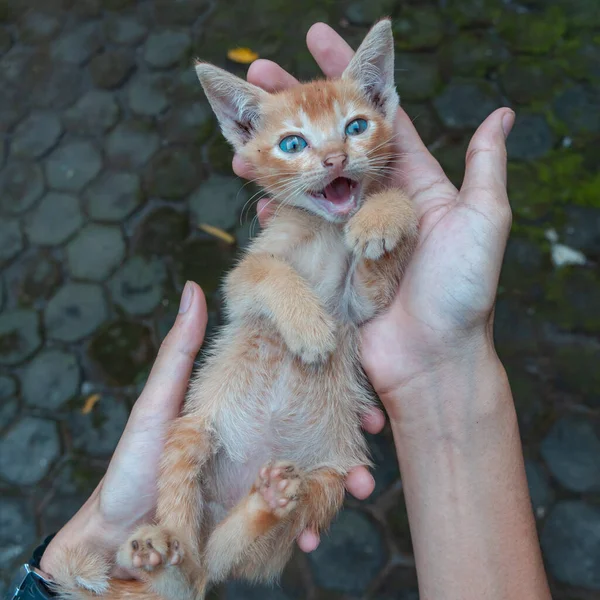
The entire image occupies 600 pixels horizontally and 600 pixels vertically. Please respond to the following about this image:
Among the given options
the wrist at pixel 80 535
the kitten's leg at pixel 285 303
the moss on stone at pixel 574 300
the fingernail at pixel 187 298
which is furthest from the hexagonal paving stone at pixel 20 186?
the moss on stone at pixel 574 300

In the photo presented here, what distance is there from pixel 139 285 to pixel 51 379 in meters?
0.80

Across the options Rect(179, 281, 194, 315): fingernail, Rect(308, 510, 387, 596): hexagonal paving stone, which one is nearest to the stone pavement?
Rect(308, 510, 387, 596): hexagonal paving stone

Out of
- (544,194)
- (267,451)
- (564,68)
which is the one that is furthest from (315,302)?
(564,68)

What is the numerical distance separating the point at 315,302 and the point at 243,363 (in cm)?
42

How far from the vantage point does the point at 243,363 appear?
2.45m

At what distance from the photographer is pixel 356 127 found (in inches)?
98.4


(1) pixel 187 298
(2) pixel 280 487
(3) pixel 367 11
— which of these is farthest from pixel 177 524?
(3) pixel 367 11

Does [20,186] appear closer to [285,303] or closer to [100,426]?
[100,426]

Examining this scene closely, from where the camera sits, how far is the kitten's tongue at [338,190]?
248 centimetres

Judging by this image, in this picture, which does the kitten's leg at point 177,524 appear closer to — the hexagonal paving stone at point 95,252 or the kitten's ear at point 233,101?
the kitten's ear at point 233,101

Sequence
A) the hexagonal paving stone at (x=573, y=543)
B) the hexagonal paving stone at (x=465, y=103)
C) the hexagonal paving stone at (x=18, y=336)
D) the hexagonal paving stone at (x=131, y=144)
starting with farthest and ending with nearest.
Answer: the hexagonal paving stone at (x=131, y=144) → the hexagonal paving stone at (x=465, y=103) → the hexagonal paving stone at (x=18, y=336) → the hexagonal paving stone at (x=573, y=543)

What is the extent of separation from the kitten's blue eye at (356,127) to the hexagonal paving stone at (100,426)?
2.13m

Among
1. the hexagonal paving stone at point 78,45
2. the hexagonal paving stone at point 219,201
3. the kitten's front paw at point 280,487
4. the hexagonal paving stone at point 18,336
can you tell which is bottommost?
the hexagonal paving stone at point 18,336

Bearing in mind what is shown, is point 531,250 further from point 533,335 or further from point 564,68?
point 564,68
